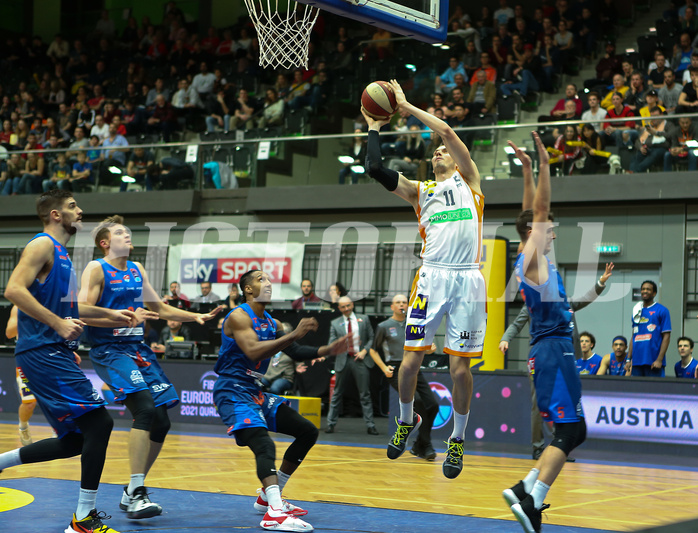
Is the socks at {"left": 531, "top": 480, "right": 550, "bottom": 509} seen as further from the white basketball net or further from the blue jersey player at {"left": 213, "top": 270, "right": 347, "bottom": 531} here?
the white basketball net

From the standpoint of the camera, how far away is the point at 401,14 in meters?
7.66

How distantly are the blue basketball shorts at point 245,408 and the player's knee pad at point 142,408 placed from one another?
1.70 ft

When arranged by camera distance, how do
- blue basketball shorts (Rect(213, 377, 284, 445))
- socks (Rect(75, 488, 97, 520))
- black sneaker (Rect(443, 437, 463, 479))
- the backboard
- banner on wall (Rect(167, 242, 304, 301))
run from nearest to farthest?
socks (Rect(75, 488, 97, 520)), black sneaker (Rect(443, 437, 463, 479)), blue basketball shorts (Rect(213, 377, 284, 445)), the backboard, banner on wall (Rect(167, 242, 304, 301))

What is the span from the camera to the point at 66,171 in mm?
19281

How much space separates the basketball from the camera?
6449mm

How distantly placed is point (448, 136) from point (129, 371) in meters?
3.09

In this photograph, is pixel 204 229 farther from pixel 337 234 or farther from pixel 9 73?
pixel 9 73

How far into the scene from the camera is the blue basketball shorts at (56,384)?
5.79 m

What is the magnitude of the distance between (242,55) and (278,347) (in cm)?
1778

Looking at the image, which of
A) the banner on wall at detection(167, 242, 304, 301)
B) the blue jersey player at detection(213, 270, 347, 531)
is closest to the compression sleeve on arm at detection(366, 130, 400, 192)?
the blue jersey player at detection(213, 270, 347, 531)

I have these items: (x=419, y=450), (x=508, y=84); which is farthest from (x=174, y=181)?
(x=419, y=450)

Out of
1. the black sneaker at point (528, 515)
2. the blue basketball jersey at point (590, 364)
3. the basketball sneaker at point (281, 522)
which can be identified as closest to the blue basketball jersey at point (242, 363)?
the basketball sneaker at point (281, 522)

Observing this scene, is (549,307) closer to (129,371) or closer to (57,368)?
(129,371)

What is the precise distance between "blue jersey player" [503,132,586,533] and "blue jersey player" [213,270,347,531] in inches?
57.9
